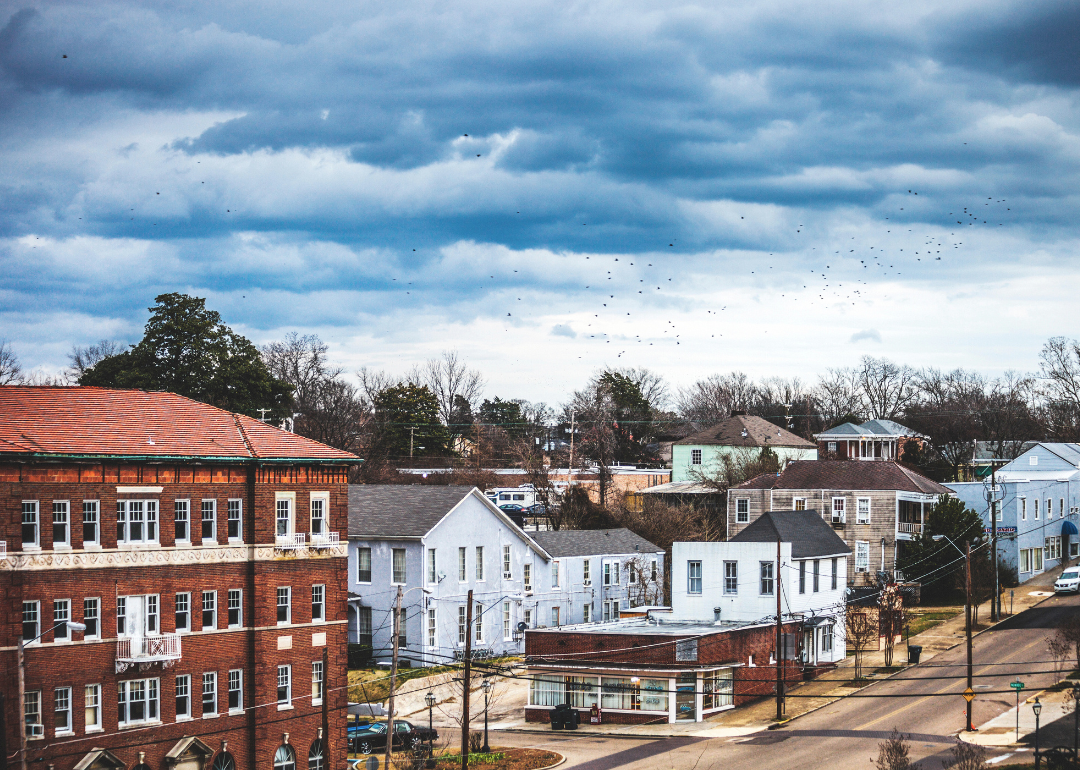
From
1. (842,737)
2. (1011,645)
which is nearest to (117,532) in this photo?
(842,737)

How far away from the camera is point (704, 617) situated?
2633 inches

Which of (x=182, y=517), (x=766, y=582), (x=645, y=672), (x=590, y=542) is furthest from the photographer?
(x=590, y=542)

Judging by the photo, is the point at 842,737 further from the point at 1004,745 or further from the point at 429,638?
the point at 429,638

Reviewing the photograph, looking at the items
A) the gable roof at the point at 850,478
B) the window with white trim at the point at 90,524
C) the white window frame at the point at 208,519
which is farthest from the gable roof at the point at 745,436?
the window with white trim at the point at 90,524

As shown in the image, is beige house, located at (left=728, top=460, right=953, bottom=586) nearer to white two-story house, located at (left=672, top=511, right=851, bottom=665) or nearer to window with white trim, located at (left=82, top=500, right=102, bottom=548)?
white two-story house, located at (left=672, top=511, right=851, bottom=665)

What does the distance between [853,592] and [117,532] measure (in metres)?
45.9

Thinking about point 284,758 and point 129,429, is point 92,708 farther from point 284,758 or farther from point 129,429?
point 129,429

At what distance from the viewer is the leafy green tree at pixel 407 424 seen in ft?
428

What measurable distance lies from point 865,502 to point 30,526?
60.4m

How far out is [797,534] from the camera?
69.1 m

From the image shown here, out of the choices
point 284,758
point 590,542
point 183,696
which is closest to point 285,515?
point 183,696

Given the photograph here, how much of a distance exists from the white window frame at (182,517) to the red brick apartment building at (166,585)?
0.08 metres

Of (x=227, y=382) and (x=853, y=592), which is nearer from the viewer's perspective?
(x=853, y=592)

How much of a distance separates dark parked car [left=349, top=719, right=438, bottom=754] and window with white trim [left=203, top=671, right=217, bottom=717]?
764cm
